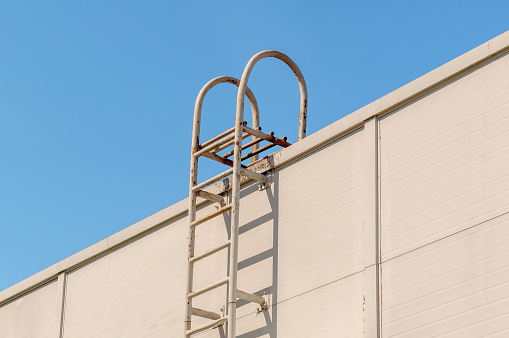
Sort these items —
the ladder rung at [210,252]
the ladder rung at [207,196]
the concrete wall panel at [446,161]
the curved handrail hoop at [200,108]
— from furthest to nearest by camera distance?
the curved handrail hoop at [200,108]
the ladder rung at [207,196]
the ladder rung at [210,252]
the concrete wall panel at [446,161]

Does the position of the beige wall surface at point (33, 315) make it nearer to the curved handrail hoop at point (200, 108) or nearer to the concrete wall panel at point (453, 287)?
the curved handrail hoop at point (200, 108)

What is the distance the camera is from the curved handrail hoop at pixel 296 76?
14.7 m

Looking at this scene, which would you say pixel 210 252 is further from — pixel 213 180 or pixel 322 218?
pixel 322 218

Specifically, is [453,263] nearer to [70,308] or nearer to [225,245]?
[225,245]

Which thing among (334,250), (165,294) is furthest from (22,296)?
(334,250)

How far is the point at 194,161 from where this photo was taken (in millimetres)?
15078

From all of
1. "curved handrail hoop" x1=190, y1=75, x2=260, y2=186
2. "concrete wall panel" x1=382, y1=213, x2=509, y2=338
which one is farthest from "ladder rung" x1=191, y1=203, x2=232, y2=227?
"concrete wall panel" x1=382, y1=213, x2=509, y2=338

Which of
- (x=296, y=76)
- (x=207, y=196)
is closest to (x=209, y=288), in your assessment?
(x=207, y=196)

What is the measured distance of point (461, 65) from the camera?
12359 mm

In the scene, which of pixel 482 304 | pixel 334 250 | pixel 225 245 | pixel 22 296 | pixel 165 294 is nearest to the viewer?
pixel 482 304

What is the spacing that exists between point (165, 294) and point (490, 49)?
618 centimetres

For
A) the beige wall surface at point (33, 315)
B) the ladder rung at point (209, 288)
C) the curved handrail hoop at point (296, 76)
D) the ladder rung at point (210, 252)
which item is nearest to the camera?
the ladder rung at point (209, 288)

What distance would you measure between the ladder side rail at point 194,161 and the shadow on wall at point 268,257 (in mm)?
494

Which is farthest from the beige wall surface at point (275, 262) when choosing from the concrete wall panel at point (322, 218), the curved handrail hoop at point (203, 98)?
the curved handrail hoop at point (203, 98)
